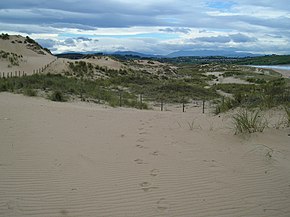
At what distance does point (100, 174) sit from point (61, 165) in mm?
916

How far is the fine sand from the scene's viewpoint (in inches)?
186

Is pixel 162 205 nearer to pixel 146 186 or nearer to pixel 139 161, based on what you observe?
pixel 146 186

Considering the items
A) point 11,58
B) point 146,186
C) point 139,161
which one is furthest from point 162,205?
point 11,58

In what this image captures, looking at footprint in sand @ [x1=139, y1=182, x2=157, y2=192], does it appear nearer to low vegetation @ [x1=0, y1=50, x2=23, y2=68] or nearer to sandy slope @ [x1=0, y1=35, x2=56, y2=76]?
sandy slope @ [x1=0, y1=35, x2=56, y2=76]

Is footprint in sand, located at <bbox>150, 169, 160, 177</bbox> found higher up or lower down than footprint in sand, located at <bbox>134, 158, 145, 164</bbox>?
higher up

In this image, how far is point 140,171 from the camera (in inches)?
247

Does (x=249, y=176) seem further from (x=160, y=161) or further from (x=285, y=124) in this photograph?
(x=285, y=124)

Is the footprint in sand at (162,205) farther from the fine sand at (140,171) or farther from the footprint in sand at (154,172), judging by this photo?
the footprint in sand at (154,172)

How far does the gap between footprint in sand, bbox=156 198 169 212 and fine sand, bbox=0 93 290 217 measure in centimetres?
1

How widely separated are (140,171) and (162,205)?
153 cm

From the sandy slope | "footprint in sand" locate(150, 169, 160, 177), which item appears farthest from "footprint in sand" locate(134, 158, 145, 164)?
the sandy slope

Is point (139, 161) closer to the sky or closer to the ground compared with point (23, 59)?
closer to the ground

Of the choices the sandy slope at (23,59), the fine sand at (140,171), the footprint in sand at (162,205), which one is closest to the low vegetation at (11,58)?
the sandy slope at (23,59)

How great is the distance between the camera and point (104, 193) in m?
5.20
